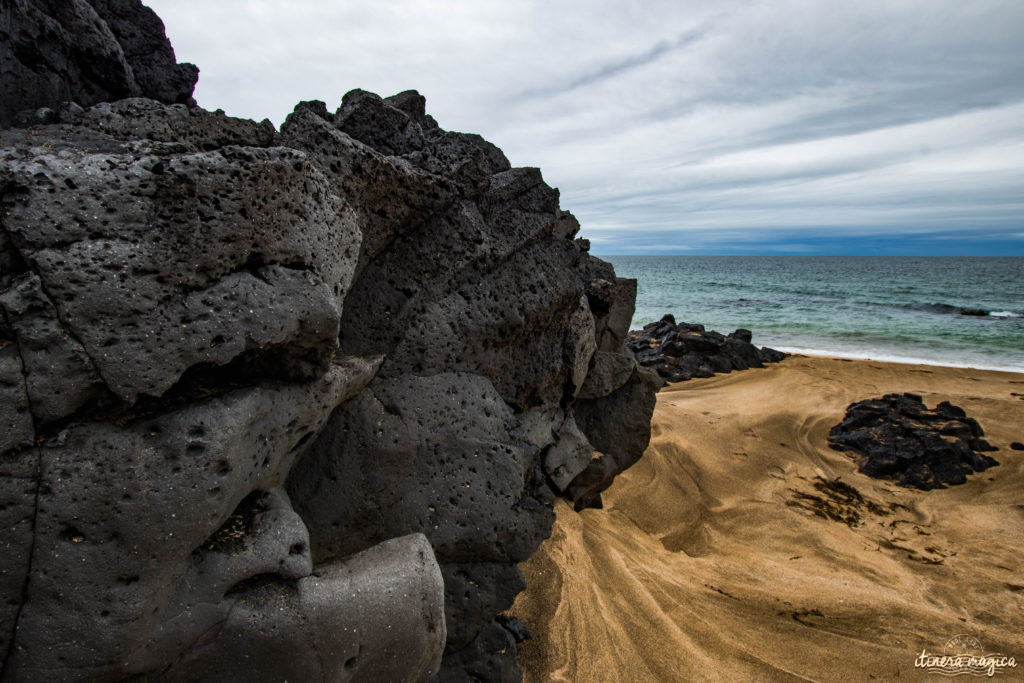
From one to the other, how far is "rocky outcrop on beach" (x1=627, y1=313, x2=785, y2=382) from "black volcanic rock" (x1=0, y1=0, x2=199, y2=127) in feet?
30.2

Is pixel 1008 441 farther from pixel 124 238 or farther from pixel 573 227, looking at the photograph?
pixel 124 238

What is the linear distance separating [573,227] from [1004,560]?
4560 mm

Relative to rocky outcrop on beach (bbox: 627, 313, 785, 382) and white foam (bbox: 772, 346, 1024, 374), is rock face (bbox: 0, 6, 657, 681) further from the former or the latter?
white foam (bbox: 772, 346, 1024, 374)

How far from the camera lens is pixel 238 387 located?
6.49ft

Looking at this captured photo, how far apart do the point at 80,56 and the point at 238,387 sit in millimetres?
1867

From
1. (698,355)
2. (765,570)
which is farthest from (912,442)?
(698,355)

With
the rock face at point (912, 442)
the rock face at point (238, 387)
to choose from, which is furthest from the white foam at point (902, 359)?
the rock face at point (238, 387)

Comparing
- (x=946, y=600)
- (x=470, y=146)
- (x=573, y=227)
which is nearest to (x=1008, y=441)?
(x=946, y=600)

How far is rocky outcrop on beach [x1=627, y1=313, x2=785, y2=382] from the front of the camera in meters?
11.0

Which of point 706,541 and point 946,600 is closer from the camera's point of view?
point 946,600

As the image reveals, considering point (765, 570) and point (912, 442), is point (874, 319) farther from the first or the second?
point (765, 570)

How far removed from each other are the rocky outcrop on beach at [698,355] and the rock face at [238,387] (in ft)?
27.7

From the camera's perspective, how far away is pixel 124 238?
1.79 m

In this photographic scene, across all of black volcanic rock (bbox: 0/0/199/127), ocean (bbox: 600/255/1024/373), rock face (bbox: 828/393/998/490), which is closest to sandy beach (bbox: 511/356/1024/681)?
rock face (bbox: 828/393/998/490)
